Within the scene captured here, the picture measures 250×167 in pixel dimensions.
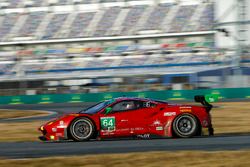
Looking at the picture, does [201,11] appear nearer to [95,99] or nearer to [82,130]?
[95,99]

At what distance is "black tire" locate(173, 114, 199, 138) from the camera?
37.9 ft

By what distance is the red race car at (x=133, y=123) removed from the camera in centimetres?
1160

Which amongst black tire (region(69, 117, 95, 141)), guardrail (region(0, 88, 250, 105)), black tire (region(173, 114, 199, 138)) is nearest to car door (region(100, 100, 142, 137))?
black tire (region(69, 117, 95, 141))

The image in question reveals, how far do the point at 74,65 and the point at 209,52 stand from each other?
1342cm

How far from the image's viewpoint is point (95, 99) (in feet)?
116

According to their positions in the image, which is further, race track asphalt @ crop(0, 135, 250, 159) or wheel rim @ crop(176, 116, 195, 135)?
wheel rim @ crop(176, 116, 195, 135)

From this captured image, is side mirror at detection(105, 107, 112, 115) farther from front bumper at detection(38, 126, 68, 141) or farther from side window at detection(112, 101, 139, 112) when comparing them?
front bumper at detection(38, 126, 68, 141)

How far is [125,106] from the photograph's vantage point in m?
11.9

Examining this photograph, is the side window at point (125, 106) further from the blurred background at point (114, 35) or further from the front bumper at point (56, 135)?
the blurred background at point (114, 35)

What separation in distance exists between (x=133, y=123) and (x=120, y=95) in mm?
22474

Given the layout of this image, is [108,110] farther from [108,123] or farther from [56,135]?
[56,135]

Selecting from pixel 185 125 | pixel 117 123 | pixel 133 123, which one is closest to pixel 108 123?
pixel 117 123

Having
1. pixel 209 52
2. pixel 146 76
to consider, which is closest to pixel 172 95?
pixel 146 76

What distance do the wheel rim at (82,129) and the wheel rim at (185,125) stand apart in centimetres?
192
